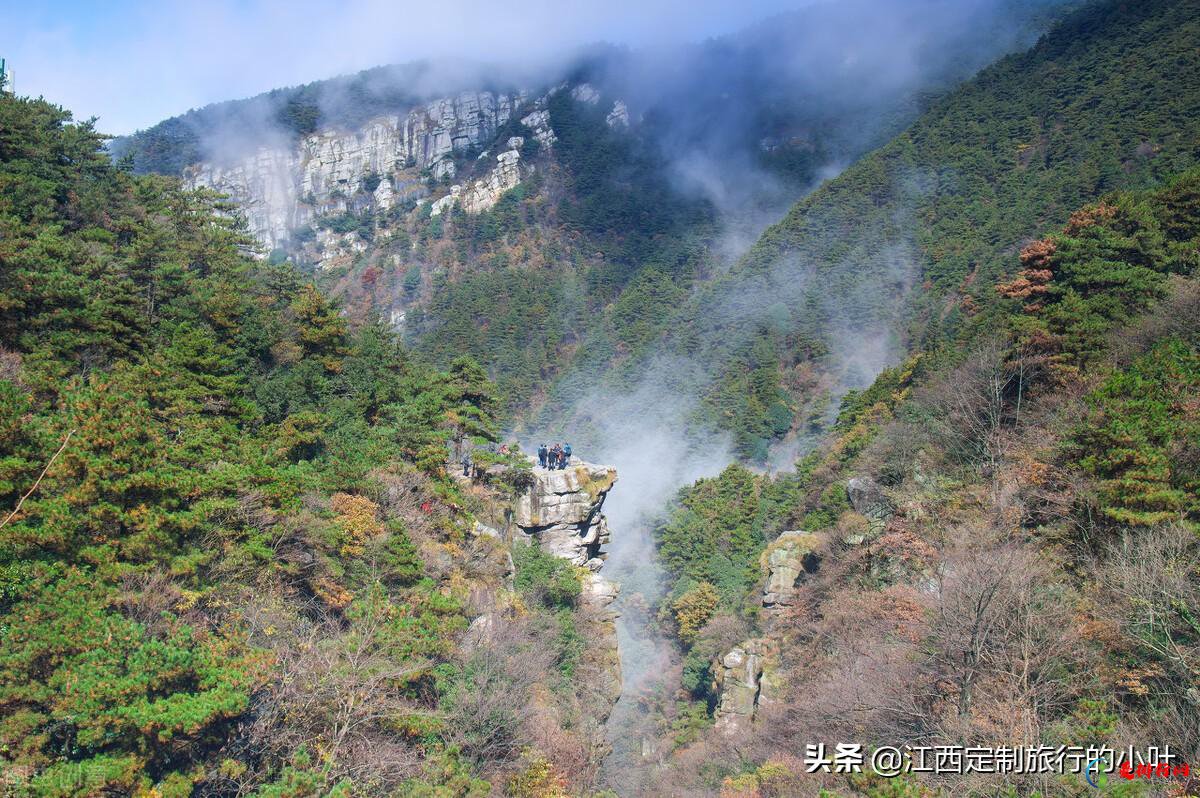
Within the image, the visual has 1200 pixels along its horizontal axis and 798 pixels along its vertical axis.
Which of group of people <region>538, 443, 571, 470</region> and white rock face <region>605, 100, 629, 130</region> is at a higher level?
white rock face <region>605, 100, 629, 130</region>

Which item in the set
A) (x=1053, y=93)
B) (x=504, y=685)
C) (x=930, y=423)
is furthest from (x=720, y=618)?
(x=1053, y=93)

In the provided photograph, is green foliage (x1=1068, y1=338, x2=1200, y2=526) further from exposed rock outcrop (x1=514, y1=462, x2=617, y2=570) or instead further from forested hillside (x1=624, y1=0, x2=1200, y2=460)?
forested hillside (x1=624, y1=0, x2=1200, y2=460)

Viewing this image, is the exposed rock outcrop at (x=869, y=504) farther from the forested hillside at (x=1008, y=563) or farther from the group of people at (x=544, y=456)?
the group of people at (x=544, y=456)

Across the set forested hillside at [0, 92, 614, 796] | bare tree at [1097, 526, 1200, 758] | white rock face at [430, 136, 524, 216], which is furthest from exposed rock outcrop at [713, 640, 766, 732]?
white rock face at [430, 136, 524, 216]

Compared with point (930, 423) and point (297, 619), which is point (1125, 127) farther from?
point (297, 619)

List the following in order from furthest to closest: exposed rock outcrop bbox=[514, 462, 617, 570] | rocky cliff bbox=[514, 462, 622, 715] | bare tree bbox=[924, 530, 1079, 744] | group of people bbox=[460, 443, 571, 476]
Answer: exposed rock outcrop bbox=[514, 462, 617, 570], rocky cliff bbox=[514, 462, 622, 715], group of people bbox=[460, 443, 571, 476], bare tree bbox=[924, 530, 1079, 744]

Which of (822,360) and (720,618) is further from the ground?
(822,360)
